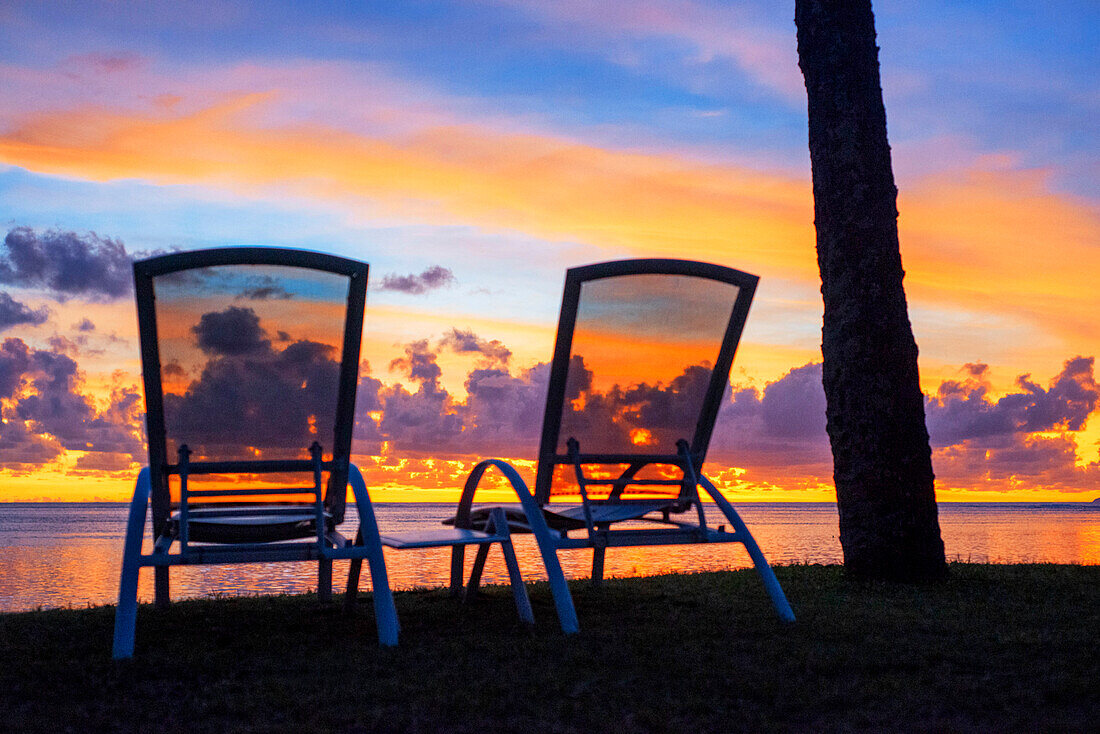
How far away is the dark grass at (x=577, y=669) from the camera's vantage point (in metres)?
3.42

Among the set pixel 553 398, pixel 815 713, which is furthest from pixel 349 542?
pixel 815 713

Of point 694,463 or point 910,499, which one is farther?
point 910,499

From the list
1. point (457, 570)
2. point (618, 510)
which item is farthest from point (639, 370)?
point (457, 570)

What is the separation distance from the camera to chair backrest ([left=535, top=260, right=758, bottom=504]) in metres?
5.47

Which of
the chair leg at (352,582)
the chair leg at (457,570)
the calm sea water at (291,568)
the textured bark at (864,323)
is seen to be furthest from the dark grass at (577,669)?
the calm sea water at (291,568)

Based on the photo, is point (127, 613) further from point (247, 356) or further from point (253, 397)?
point (247, 356)

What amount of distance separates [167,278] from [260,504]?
1455 millimetres

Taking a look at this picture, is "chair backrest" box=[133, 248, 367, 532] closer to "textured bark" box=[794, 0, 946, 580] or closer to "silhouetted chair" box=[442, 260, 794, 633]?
"silhouetted chair" box=[442, 260, 794, 633]

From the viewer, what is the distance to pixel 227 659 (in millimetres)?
4520

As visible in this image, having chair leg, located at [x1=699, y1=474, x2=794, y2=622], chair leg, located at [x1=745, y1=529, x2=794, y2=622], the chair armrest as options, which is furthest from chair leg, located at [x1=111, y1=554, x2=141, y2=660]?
chair leg, located at [x1=745, y1=529, x2=794, y2=622]

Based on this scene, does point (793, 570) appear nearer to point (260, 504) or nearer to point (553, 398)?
point (553, 398)

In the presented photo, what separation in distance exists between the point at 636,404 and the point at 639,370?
226 mm

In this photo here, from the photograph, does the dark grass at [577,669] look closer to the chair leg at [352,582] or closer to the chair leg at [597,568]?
the chair leg at [352,582]

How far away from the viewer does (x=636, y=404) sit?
5719mm
